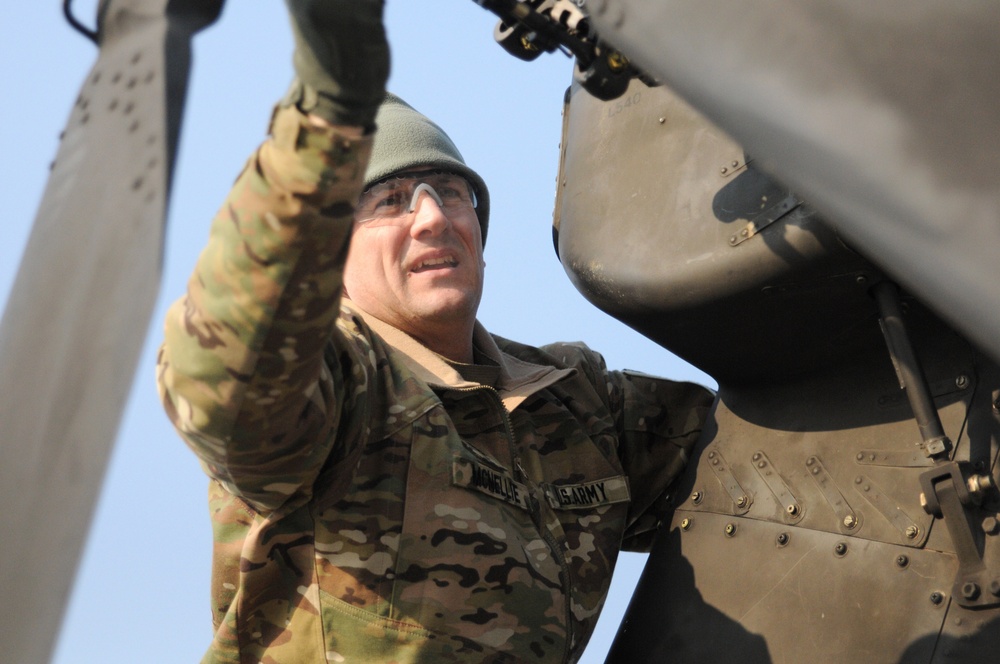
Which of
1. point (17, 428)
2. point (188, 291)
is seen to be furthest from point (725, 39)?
point (188, 291)

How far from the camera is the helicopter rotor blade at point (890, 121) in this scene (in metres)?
1.30

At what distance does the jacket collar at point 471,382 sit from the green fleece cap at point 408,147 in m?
0.38

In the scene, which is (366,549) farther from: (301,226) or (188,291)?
(301,226)

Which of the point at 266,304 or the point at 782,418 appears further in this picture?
the point at 782,418

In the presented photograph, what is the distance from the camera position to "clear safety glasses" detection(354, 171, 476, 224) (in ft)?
11.7

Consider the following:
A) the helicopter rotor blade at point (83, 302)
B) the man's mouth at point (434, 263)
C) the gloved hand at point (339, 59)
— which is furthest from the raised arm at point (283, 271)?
the man's mouth at point (434, 263)

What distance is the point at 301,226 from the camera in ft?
6.48

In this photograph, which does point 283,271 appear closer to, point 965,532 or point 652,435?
point 965,532

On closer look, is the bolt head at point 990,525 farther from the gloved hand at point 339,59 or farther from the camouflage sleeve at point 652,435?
the gloved hand at point 339,59

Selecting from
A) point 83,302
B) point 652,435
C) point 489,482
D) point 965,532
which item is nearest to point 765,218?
point 965,532

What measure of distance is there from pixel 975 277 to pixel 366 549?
69.1 inches

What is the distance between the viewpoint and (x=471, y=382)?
10.6 ft

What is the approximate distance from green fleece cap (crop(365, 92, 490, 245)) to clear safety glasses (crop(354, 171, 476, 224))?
3cm

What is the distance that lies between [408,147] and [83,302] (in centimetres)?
221
